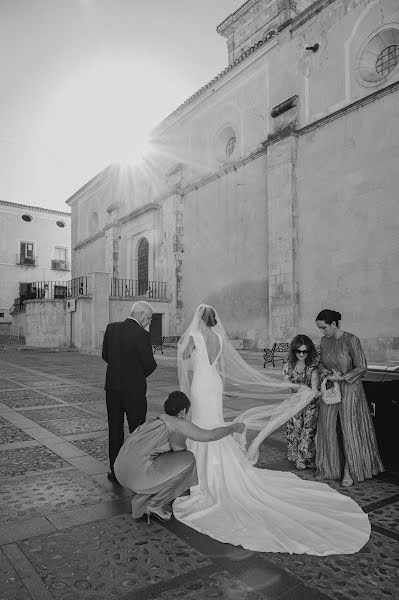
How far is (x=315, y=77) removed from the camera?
52.0ft

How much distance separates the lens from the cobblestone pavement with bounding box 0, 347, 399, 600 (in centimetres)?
250

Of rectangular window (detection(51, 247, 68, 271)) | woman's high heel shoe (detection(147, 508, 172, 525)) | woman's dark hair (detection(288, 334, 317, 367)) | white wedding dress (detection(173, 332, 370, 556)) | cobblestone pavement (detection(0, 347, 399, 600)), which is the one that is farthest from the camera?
rectangular window (detection(51, 247, 68, 271))

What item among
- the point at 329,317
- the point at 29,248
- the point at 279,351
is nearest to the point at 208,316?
the point at 329,317

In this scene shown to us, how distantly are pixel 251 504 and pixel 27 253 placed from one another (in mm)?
45415

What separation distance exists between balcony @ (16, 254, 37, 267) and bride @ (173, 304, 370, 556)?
1692 inches

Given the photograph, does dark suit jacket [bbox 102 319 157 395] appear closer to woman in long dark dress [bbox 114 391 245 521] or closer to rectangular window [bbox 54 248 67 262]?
woman in long dark dress [bbox 114 391 245 521]

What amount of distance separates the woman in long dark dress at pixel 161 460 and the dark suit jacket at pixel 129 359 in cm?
90

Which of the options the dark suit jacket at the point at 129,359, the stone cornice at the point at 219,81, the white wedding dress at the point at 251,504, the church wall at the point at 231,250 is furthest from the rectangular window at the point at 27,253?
the white wedding dress at the point at 251,504

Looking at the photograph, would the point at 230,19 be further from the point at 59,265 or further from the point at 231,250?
the point at 59,265

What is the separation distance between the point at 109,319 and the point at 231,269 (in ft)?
21.4

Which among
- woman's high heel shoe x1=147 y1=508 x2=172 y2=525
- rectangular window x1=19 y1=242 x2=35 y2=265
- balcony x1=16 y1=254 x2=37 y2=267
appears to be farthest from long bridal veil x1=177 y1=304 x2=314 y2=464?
rectangular window x1=19 y1=242 x2=35 y2=265

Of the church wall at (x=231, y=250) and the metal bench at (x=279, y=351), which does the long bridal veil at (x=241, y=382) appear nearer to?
the metal bench at (x=279, y=351)

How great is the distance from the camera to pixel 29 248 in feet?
149

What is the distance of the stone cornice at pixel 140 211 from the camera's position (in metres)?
24.8
